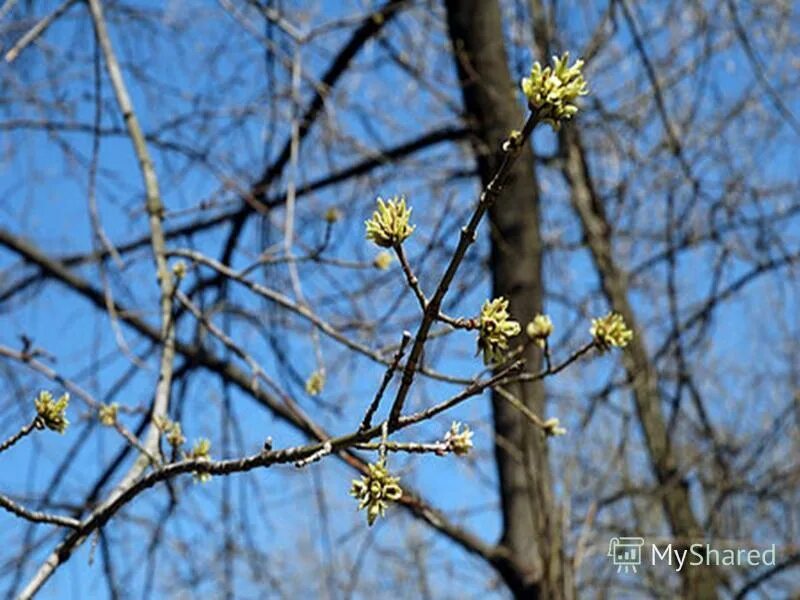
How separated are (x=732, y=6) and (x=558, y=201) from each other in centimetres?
104

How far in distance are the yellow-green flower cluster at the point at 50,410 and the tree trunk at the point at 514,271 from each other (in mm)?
1188

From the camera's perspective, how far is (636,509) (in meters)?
2.88

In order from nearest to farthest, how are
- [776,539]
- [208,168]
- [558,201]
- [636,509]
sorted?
1. [208,168]
2. [636,509]
3. [558,201]
4. [776,539]

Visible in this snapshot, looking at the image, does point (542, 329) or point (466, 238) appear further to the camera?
point (542, 329)

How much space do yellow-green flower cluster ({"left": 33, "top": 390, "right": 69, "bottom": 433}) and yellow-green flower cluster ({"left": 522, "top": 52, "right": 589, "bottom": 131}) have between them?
1.45ft

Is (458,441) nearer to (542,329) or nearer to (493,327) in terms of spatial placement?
(493,327)

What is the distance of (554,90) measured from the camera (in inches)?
25.5

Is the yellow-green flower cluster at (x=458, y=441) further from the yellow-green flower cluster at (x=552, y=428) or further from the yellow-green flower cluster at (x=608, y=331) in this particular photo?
the yellow-green flower cluster at (x=552, y=428)

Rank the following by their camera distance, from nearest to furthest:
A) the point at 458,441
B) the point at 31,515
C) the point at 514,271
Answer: the point at 458,441 → the point at 31,515 → the point at 514,271

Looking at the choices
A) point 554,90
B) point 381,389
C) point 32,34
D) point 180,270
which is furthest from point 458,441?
point 32,34

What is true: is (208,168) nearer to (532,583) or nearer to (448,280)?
(532,583)

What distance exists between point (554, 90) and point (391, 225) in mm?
132

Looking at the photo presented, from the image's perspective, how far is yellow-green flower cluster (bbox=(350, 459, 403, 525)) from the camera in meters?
0.70

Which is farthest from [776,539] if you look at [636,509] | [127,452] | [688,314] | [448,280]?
[448,280]
